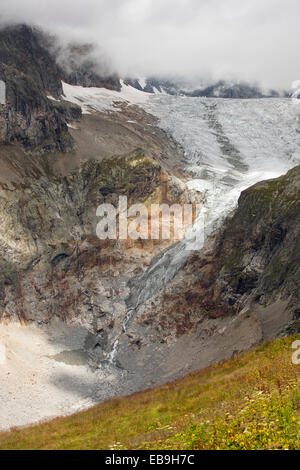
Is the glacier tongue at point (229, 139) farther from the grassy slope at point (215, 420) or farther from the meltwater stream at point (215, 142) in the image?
the grassy slope at point (215, 420)

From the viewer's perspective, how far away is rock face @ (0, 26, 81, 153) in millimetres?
72438

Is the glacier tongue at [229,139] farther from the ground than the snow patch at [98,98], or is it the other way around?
the snow patch at [98,98]

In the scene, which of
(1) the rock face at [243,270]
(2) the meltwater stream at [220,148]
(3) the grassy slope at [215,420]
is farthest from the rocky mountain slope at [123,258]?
(3) the grassy slope at [215,420]

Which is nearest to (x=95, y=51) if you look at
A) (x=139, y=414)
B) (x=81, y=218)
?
(x=81, y=218)

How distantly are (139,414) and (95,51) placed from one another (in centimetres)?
13276

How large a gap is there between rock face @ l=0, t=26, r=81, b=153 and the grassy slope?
55.3m

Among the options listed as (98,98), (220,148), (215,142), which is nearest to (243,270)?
(220,148)

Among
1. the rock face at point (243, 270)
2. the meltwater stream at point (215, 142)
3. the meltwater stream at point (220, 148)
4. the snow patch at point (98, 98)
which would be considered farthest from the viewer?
the snow patch at point (98, 98)

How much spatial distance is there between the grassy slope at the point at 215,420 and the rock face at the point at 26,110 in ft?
182

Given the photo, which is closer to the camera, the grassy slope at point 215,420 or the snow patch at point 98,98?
the grassy slope at point 215,420

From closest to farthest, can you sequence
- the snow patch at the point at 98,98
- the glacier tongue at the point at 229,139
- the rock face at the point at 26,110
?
the rock face at the point at 26,110, the glacier tongue at the point at 229,139, the snow patch at the point at 98,98

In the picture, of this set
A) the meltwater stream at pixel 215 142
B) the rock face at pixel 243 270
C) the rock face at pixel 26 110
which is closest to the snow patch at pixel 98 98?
the meltwater stream at pixel 215 142

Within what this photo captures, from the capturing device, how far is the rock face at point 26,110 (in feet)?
238

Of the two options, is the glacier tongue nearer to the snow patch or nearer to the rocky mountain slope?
the rocky mountain slope
